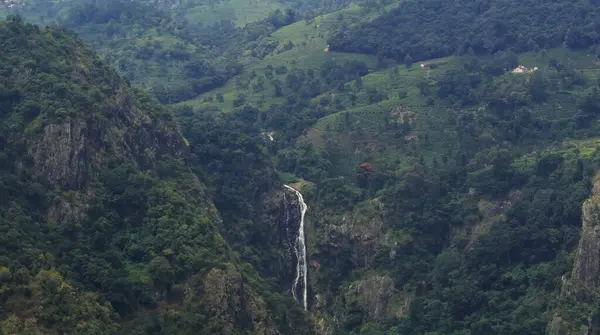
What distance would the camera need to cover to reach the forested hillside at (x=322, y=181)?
65438 mm

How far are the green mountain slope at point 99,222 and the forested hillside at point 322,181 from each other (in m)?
0.13

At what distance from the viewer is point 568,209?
74.1 m

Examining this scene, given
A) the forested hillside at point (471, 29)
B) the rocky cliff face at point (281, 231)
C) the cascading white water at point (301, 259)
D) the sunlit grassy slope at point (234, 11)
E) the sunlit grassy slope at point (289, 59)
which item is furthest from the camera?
the sunlit grassy slope at point (234, 11)

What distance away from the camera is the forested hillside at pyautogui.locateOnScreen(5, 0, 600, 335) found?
65.4 metres

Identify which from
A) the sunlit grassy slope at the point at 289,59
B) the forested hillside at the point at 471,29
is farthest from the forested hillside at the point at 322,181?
the sunlit grassy slope at the point at 289,59

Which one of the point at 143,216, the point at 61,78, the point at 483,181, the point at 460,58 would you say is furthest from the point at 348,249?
the point at 460,58

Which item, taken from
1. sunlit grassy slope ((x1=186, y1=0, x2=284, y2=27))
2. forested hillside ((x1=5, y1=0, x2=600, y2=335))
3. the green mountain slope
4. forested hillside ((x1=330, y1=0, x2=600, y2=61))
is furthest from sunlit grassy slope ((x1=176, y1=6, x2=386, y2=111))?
the green mountain slope

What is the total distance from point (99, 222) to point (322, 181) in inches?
912

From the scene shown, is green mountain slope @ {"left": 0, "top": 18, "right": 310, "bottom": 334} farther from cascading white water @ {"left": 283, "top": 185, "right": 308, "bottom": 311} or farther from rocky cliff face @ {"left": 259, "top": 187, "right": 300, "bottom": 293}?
cascading white water @ {"left": 283, "top": 185, "right": 308, "bottom": 311}

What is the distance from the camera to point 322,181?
283 feet

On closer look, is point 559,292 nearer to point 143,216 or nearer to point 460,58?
point 143,216

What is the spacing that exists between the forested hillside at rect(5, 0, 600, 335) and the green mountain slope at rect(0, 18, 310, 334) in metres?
0.13

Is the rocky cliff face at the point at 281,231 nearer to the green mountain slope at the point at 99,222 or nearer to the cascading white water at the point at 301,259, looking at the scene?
the cascading white water at the point at 301,259

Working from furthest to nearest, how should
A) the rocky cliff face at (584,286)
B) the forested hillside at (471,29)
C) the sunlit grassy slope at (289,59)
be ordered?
the sunlit grassy slope at (289,59) < the forested hillside at (471,29) < the rocky cliff face at (584,286)
